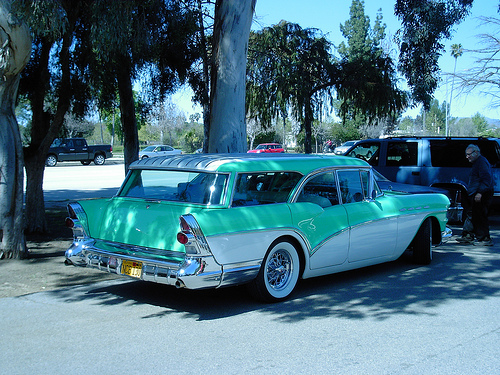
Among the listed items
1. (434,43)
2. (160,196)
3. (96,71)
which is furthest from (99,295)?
(434,43)

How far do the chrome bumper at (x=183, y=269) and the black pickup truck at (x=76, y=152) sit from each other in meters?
35.0

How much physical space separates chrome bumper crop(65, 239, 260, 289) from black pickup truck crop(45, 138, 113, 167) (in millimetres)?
34967

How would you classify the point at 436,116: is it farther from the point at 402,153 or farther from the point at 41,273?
the point at 41,273

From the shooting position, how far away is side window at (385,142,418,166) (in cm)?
1334

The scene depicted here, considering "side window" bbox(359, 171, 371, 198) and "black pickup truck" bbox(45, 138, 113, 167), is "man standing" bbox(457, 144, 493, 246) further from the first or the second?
"black pickup truck" bbox(45, 138, 113, 167)

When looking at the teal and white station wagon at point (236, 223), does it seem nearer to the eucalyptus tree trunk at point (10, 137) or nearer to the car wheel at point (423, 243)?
the car wheel at point (423, 243)

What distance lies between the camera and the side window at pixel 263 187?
6.27 meters

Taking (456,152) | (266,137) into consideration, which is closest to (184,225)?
(456,152)

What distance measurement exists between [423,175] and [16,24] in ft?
29.8

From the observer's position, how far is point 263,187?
6.55m

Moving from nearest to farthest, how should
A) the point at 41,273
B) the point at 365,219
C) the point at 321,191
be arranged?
the point at 321,191
the point at 365,219
the point at 41,273

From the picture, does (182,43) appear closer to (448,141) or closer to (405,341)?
(448,141)

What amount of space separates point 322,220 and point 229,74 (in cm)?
468

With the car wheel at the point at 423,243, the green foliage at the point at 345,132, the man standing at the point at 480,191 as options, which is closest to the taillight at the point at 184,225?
the car wheel at the point at 423,243
